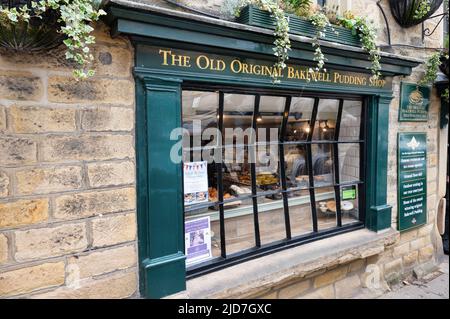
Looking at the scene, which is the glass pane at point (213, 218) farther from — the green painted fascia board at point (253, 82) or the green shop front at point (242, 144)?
the green painted fascia board at point (253, 82)

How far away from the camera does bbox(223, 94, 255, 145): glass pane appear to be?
301 cm

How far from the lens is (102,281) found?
7.62 feet

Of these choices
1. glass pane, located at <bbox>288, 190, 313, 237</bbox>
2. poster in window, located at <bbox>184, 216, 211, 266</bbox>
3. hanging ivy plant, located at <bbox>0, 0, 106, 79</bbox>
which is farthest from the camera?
glass pane, located at <bbox>288, 190, 313, 237</bbox>

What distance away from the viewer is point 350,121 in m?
3.98

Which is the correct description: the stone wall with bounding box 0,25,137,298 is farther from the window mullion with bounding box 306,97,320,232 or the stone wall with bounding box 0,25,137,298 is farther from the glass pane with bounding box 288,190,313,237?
the window mullion with bounding box 306,97,320,232

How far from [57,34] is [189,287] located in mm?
2161

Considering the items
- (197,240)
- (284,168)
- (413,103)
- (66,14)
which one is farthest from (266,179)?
(413,103)

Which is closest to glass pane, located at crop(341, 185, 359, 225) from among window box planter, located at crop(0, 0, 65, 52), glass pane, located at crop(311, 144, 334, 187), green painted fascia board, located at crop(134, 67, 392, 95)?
glass pane, located at crop(311, 144, 334, 187)

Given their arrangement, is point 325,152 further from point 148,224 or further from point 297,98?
point 148,224

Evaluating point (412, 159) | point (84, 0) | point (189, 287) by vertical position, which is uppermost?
point (84, 0)

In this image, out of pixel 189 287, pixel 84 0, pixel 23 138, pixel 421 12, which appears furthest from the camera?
pixel 421 12

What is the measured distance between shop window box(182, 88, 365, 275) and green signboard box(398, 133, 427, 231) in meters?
0.63

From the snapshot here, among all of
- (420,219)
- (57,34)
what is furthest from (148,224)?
(420,219)

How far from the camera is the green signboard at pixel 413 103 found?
416cm
